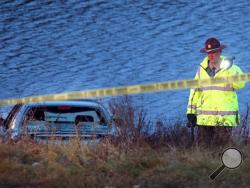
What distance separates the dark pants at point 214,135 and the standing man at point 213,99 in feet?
0.05

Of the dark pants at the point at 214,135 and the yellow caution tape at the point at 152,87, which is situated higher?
the yellow caution tape at the point at 152,87

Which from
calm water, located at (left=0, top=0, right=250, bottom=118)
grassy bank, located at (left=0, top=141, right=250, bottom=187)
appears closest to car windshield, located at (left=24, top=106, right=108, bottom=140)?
grassy bank, located at (left=0, top=141, right=250, bottom=187)

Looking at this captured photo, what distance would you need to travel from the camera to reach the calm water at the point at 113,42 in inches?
1012

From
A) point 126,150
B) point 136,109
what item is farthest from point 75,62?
point 126,150

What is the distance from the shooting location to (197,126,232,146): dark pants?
8.31m

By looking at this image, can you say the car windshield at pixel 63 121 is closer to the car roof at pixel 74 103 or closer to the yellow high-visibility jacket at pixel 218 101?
the car roof at pixel 74 103

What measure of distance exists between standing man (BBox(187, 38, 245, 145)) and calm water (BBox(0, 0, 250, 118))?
36.5 feet

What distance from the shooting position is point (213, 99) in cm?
923

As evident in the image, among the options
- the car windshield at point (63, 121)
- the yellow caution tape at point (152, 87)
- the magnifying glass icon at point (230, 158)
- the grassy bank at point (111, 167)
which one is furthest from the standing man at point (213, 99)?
the magnifying glass icon at point (230, 158)

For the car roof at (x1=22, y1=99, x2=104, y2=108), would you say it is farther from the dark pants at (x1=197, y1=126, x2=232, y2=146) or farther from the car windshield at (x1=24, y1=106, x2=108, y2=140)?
the dark pants at (x1=197, y1=126, x2=232, y2=146)

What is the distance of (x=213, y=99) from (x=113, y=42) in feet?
74.9

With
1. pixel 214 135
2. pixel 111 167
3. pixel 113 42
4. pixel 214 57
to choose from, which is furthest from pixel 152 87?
pixel 113 42

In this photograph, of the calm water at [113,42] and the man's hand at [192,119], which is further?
the calm water at [113,42]

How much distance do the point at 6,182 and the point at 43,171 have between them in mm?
377
